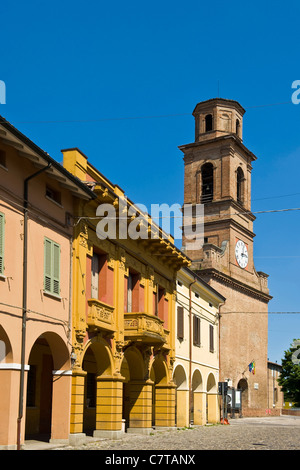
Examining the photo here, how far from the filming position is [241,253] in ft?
181

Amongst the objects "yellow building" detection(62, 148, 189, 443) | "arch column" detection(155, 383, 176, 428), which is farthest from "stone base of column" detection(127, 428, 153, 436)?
"arch column" detection(155, 383, 176, 428)

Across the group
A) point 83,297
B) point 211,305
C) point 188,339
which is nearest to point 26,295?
point 83,297

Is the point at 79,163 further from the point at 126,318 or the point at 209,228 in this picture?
the point at 209,228

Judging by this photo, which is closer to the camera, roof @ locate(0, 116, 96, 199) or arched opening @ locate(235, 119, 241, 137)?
roof @ locate(0, 116, 96, 199)

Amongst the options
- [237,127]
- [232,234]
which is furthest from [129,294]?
[237,127]

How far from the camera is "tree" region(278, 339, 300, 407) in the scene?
228ft

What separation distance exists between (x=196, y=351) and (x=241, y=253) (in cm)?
2103

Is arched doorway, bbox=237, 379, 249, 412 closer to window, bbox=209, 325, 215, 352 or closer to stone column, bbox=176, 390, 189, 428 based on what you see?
window, bbox=209, 325, 215, 352

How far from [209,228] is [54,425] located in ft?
120

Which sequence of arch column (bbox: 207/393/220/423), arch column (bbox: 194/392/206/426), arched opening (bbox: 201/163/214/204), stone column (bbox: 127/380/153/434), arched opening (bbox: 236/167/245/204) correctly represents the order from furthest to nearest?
arched opening (bbox: 236/167/245/204), arched opening (bbox: 201/163/214/204), arch column (bbox: 207/393/220/423), arch column (bbox: 194/392/206/426), stone column (bbox: 127/380/153/434)

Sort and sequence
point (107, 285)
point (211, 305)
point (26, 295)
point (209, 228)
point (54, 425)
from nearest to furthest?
1. point (26, 295)
2. point (54, 425)
3. point (107, 285)
4. point (211, 305)
5. point (209, 228)

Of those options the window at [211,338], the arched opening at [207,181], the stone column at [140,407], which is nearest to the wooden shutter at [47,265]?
the stone column at [140,407]

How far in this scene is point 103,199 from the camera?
21.9 metres

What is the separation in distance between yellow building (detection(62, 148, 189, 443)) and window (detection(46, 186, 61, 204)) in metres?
1.03
